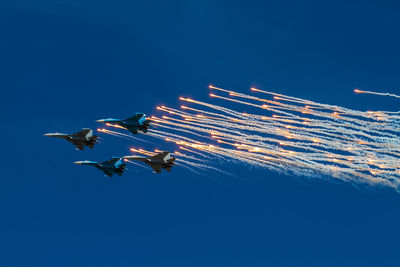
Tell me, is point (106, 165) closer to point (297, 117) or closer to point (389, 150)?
point (297, 117)

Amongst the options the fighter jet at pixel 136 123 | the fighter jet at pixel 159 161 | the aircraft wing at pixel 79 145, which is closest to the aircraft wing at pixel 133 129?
the fighter jet at pixel 136 123

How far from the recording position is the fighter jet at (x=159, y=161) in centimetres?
5403

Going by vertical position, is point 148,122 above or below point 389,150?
below

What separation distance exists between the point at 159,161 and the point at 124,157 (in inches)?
205

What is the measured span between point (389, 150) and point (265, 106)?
57.6ft

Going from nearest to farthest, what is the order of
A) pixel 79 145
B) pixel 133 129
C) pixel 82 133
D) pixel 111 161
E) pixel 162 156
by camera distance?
pixel 162 156 → pixel 133 129 → pixel 111 161 → pixel 82 133 → pixel 79 145

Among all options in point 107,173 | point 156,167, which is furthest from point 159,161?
point 107,173

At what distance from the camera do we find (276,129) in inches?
2222

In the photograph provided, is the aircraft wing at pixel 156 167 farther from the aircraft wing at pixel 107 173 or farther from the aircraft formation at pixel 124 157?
the aircraft wing at pixel 107 173

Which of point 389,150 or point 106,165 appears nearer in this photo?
point 389,150

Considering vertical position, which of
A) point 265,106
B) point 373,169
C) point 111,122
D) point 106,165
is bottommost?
point 106,165

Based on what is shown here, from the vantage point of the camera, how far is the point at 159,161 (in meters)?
54.3

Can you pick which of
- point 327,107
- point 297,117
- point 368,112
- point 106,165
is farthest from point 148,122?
point 368,112

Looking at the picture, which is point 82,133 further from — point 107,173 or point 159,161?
point 159,161
